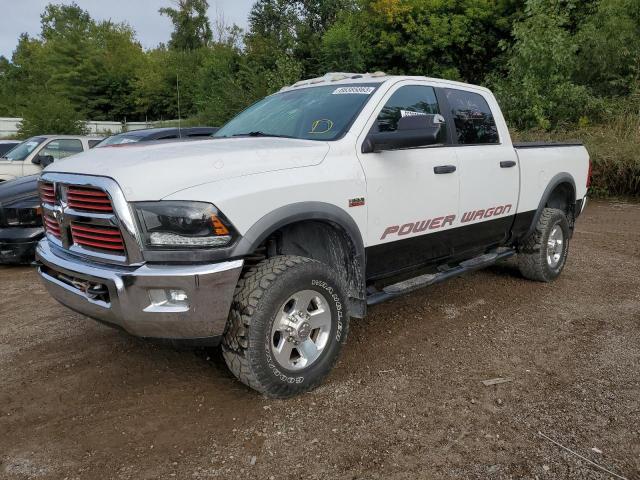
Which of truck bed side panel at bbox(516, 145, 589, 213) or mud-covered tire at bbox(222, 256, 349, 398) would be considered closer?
mud-covered tire at bbox(222, 256, 349, 398)

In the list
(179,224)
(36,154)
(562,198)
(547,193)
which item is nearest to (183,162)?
(179,224)

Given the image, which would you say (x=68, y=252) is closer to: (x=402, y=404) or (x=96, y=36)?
(x=402, y=404)

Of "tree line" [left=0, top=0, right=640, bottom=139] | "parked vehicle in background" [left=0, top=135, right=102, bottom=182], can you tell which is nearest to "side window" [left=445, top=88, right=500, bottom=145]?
"tree line" [left=0, top=0, right=640, bottom=139]

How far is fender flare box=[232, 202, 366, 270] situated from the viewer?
274cm

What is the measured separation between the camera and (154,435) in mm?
2715

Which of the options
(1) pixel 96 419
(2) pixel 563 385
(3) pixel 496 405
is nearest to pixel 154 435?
(1) pixel 96 419

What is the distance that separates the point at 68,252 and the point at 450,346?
8.57 feet

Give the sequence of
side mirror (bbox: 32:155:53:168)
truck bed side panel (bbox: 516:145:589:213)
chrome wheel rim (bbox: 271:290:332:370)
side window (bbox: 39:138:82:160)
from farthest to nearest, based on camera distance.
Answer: side window (bbox: 39:138:82:160)
side mirror (bbox: 32:155:53:168)
truck bed side panel (bbox: 516:145:589:213)
chrome wheel rim (bbox: 271:290:332:370)

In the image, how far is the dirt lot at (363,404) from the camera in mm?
2477

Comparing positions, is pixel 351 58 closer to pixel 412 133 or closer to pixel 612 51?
pixel 612 51

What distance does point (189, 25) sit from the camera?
5434 centimetres

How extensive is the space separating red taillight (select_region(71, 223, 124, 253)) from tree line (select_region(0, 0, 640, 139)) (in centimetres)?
495

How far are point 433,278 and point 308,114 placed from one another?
1.56 metres

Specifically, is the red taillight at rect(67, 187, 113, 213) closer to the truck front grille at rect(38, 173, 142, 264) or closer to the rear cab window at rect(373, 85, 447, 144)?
the truck front grille at rect(38, 173, 142, 264)
